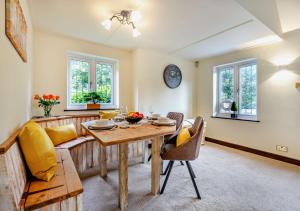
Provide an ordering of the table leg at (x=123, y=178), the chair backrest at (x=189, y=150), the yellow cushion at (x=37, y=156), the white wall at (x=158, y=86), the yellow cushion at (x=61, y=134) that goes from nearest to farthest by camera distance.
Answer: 1. the yellow cushion at (x=37, y=156)
2. the table leg at (x=123, y=178)
3. the chair backrest at (x=189, y=150)
4. the yellow cushion at (x=61, y=134)
5. the white wall at (x=158, y=86)

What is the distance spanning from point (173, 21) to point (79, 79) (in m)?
2.12

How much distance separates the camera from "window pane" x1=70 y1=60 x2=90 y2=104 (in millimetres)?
3137

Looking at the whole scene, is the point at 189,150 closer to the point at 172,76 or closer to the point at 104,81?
the point at 104,81

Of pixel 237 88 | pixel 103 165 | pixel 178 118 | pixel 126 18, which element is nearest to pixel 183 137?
pixel 178 118

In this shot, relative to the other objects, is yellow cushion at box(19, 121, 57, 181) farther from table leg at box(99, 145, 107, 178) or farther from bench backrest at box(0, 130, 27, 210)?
table leg at box(99, 145, 107, 178)

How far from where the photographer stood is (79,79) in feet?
10.5

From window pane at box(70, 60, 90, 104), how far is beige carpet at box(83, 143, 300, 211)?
65.1 inches

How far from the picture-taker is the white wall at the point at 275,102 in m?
2.79

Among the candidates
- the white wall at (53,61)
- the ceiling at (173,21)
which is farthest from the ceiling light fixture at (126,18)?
the white wall at (53,61)

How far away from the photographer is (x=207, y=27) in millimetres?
2547

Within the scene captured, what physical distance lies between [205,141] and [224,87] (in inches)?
60.0

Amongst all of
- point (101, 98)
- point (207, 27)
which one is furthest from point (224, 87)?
point (101, 98)

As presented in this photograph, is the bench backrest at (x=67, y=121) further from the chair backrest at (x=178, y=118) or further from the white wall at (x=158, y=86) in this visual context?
the chair backrest at (x=178, y=118)

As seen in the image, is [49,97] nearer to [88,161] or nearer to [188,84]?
[88,161]
